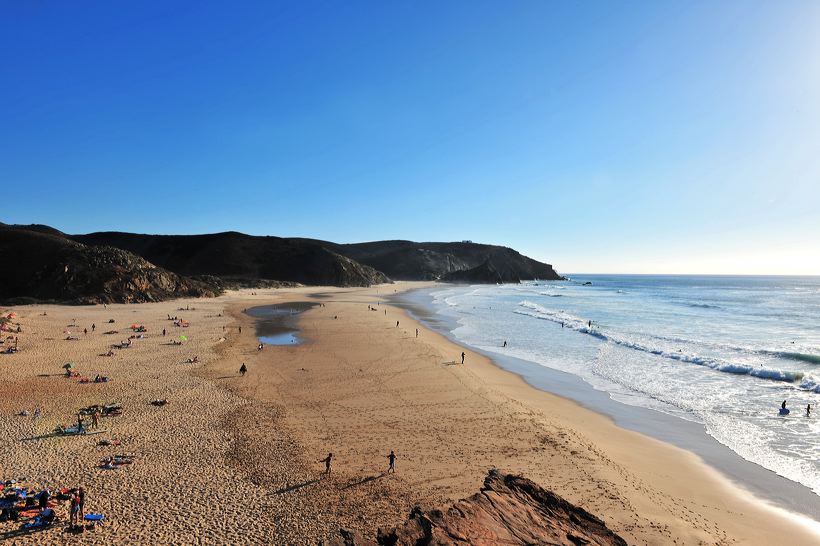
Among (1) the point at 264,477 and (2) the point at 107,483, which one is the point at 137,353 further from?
(1) the point at 264,477

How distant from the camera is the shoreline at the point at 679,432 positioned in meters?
13.1

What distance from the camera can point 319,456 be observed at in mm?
14398

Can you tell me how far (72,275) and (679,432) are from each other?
68698mm

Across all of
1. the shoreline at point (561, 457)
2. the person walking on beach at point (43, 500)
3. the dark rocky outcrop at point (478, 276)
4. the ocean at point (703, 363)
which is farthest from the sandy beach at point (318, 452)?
the dark rocky outcrop at point (478, 276)

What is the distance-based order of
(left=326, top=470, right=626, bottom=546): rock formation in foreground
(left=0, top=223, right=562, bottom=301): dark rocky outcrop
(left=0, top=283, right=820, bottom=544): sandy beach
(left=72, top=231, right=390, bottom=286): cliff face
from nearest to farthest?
(left=326, top=470, right=626, bottom=546): rock formation in foreground < (left=0, top=283, right=820, bottom=544): sandy beach < (left=0, top=223, right=562, bottom=301): dark rocky outcrop < (left=72, top=231, right=390, bottom=286): cliff face

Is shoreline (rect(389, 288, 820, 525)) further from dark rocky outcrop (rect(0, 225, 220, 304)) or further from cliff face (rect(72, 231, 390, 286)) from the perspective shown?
cliff face (rect(72, 231, 390, 286))

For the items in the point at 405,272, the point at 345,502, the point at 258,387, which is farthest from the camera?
the point at 405,272

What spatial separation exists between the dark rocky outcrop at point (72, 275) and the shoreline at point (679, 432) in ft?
172

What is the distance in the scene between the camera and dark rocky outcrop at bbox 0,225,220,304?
185ft

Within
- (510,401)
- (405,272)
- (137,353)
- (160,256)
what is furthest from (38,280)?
(405,272)

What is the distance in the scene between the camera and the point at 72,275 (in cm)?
5784

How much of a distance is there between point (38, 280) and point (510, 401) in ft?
215

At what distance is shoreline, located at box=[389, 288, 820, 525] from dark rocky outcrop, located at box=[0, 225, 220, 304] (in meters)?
52.3

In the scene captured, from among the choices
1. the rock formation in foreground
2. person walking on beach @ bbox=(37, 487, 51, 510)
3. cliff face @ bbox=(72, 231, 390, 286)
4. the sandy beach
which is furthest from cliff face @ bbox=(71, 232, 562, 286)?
the rock formation in foreground
